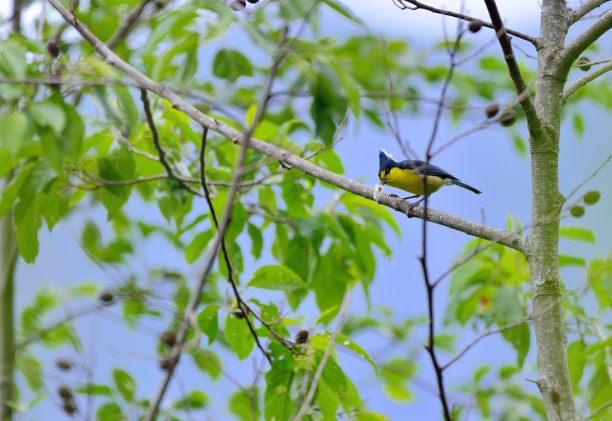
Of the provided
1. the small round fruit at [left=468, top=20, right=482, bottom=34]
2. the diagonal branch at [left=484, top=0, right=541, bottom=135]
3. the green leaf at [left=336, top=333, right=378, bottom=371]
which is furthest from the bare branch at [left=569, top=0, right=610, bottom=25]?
the green leaf at [left=336, top=333, right=378, bottom=371]

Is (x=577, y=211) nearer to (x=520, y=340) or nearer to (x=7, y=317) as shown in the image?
(x=520, y=340)

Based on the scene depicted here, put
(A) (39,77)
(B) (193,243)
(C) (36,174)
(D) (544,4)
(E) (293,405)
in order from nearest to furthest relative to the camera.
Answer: (D) (544,4), (E) (293,405), (A) (39,77), (C) (36,174), (B) (193,243)

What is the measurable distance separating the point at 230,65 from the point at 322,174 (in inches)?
49.0

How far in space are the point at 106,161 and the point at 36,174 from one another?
308 mm

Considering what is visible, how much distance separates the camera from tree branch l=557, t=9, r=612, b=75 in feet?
8.02

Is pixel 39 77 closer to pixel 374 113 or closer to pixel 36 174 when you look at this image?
pixel 36 174

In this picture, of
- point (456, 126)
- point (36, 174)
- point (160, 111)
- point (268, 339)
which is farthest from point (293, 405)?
point (456, 126)

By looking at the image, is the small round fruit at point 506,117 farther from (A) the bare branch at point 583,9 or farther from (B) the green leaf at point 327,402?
(B) the green leaf at point 327,402

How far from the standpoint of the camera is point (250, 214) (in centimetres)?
421

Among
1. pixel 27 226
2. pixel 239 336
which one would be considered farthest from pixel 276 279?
pixel 27 226

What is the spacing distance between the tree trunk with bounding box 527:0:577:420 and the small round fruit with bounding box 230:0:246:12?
103 cm

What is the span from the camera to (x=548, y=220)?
7.57ft

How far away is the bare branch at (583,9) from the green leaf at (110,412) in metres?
2.43

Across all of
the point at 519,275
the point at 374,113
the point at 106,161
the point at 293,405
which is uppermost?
the point at 374,113
